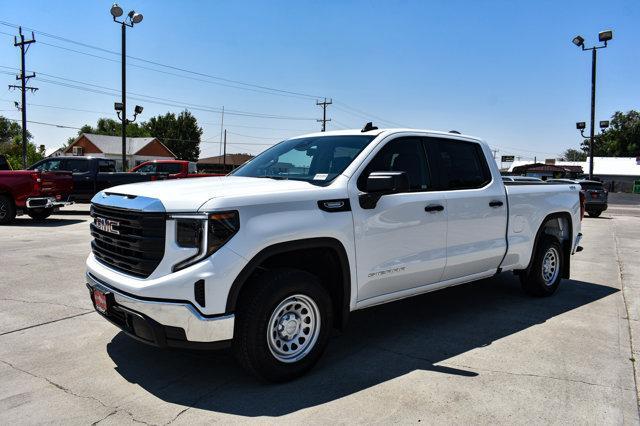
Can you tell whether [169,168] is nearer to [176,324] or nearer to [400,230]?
[400,230]

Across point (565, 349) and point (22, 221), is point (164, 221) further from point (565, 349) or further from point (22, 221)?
point (22, 221)

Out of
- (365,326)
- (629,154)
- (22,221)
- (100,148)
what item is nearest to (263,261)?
(365,326)

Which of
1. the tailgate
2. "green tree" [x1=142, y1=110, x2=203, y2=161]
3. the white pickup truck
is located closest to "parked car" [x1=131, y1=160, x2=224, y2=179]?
the tailgate

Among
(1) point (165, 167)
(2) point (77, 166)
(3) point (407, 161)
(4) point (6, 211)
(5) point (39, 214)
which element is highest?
(1) point (165, 167)

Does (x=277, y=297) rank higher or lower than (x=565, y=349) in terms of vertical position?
higher

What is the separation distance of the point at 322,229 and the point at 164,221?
44.3 inches

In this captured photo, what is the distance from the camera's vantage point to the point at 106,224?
397 cm

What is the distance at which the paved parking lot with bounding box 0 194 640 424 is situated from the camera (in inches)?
132

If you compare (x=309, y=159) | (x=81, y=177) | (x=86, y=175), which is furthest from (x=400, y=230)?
(x=81, y=177)

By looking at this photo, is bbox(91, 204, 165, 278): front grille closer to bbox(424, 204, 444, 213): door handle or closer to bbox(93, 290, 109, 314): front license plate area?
bbox(93, 290, 109, 314): front license plate area

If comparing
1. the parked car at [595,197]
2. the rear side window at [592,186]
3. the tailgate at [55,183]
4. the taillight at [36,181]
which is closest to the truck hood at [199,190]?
the taillight at [36,181]

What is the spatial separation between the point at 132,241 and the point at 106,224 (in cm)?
48

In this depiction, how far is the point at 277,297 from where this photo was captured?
11.7 feet

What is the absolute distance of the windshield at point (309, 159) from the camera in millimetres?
4359
